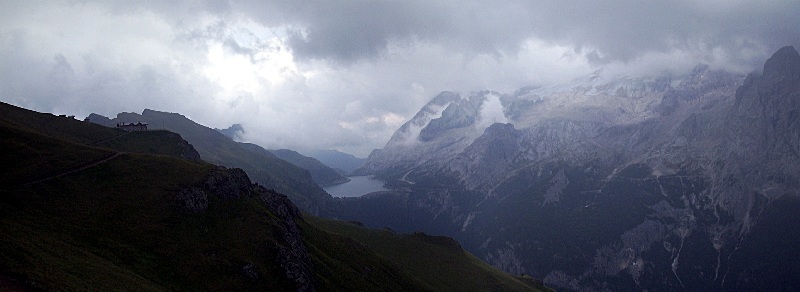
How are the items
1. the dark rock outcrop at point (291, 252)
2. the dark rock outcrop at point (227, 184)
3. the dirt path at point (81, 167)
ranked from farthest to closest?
1. the dark rock outcrop at point (227, 184)
2. the dark rock outcrop at point (291, 252)
3. the dirt path at point (81, 167)

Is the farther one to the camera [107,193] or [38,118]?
[38,118]

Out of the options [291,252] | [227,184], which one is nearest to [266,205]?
[227,184]

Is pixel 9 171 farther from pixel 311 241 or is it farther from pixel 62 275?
pixel 311 241

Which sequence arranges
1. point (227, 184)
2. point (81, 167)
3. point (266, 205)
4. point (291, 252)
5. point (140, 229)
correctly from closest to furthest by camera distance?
point (140, 229) < point (291, 252) < point (81, 167) < point (227, 184) < point (266, 205)

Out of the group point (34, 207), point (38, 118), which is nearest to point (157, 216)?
point (34, 207)

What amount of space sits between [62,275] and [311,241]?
305 ft

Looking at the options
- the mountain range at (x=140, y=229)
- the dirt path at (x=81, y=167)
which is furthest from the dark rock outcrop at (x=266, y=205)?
the dirt path at (x=81, y=167)

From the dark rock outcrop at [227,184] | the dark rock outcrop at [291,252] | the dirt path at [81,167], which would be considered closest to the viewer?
the dirt path at [81,167]

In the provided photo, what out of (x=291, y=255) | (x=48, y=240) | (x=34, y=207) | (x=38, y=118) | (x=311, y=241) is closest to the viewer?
(x=48, y=240)

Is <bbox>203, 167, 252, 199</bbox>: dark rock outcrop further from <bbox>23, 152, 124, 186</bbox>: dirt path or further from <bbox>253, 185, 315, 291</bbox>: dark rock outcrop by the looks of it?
<bbox>23, 152, 124, 186</bbox>: dirt path

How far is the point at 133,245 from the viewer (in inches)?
3556

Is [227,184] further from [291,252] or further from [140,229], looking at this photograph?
[140,229]

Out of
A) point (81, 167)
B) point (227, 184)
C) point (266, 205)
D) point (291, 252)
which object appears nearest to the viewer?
point (291, 252)

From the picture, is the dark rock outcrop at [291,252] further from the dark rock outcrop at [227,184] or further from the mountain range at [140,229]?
the dark rock outcrop at [227,184]
